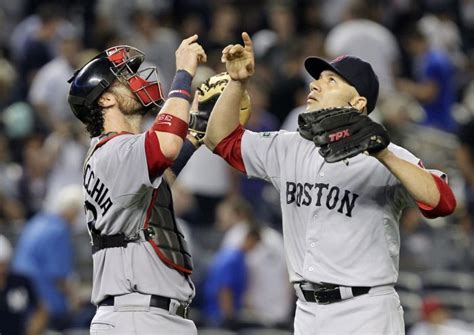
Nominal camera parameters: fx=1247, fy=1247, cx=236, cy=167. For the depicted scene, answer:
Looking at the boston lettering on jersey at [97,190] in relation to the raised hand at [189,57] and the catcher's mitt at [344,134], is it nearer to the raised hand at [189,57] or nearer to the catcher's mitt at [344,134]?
the raised hand at [189,57]

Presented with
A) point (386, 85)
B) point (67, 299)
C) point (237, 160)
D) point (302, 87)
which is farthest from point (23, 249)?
point (237, 160)

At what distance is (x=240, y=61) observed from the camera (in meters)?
6.30

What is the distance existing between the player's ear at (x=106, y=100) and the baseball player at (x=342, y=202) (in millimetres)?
608

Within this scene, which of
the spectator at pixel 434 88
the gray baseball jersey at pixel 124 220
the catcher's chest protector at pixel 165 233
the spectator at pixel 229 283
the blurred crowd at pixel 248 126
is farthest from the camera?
the spectator at pixel 434 88

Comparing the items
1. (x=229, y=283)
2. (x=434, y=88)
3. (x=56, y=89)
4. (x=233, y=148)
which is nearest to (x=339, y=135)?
(x=233, y=148)

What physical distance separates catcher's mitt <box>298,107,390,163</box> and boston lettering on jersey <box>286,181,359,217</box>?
0.41 metres

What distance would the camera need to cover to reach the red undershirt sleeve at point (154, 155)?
5.79 m

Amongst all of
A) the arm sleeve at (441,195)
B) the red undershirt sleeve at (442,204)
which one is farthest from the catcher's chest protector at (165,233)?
the red undershirt sleeve at (442,204)

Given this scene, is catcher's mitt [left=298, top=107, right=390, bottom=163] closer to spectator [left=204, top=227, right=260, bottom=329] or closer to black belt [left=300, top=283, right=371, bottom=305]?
black belt [left=300, top=283, right=371, bottom=305]

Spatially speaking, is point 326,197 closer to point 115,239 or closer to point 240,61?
point 240,61

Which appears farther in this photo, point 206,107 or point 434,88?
point 434,88

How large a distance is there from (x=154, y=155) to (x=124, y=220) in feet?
1.33

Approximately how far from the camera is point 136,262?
19.6 feet

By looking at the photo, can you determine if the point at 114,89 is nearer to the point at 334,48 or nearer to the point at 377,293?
the point at 377,293
